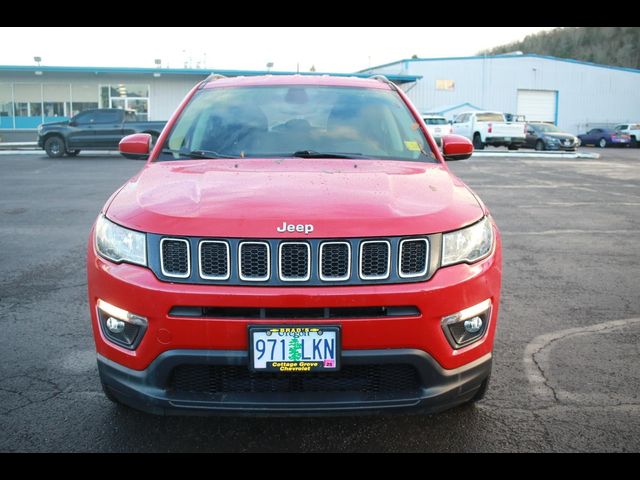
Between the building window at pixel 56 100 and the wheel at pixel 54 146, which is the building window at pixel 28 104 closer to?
the building window at pixel 56 100

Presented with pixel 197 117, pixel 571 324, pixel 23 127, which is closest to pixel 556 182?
pixel 571 324

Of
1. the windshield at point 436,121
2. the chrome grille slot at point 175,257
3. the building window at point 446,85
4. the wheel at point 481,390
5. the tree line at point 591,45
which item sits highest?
the tree line at point 591,45

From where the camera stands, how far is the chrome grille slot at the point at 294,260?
2428 millimetres

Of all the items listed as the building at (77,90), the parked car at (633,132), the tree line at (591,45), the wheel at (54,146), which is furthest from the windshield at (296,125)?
the tree line at (591,45)

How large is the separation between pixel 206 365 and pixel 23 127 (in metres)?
41.0

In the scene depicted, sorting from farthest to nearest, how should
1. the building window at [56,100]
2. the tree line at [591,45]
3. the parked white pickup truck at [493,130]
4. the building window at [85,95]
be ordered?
the tree line at [591,45], the building window at [85,95], the building window at [56,100], the parked white pickup truck at [493,130]

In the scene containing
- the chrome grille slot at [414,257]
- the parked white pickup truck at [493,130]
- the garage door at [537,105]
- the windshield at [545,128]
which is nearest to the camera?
the chrome grille slot at [414,257]

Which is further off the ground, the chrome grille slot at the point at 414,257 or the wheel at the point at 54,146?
the chrome grille slot at the point at 414,257

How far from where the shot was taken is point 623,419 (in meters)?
3.04

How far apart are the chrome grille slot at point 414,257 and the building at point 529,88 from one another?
42564mm

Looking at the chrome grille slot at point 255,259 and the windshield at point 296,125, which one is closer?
the chrome grille slot at point 255,259

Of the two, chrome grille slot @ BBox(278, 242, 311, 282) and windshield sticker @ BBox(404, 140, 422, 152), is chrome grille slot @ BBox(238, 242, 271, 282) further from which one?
windshield sticker @ BBox(404, 140, 422, 152)
